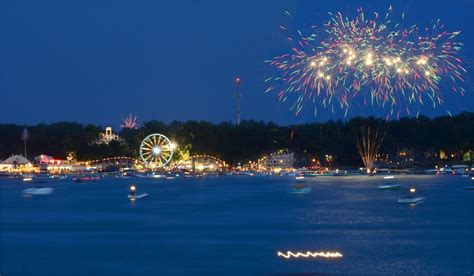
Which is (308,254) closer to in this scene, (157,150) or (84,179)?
(84,179)

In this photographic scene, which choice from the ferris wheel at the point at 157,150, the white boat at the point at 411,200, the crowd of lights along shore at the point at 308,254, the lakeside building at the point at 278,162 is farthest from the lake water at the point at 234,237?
the lakeside building at the point at 278,162

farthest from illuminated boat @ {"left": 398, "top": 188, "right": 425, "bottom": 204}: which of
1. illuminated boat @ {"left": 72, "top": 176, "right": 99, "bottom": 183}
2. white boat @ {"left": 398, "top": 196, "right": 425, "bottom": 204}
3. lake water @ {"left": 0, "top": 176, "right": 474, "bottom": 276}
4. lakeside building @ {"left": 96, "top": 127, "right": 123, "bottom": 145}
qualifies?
lakeside building @ {"left": 96, "top": 127, "right": 123, "bottom": 145}

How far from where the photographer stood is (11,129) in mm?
156375

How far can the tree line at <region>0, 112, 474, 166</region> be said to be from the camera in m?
140

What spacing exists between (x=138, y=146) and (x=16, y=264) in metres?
119

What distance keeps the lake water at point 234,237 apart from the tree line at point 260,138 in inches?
3116

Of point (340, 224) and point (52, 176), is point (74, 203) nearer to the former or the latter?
point (340, 224)

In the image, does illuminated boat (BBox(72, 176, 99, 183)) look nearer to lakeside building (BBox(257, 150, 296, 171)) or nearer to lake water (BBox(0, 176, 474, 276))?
lakeside building (BBox(257, 150, 296, 171))

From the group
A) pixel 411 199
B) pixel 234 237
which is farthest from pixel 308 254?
pixel 411 199

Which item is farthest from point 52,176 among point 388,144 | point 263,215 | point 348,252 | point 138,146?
point 348,252

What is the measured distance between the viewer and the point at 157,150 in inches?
5369

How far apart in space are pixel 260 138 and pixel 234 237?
353 feet

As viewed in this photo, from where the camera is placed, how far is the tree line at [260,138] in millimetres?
139625

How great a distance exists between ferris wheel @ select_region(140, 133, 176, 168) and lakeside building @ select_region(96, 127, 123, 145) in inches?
550
